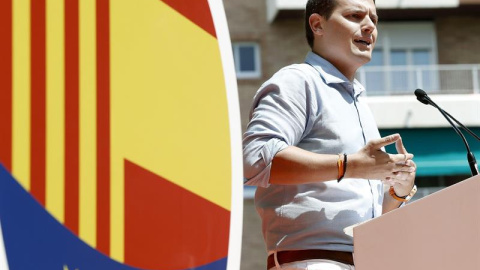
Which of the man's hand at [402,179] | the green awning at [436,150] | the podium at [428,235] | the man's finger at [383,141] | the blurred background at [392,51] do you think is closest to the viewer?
the podium at [428,235]

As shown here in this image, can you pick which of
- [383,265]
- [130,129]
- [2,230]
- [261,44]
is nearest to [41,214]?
[2,230]

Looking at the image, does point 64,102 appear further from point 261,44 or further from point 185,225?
point 261,44

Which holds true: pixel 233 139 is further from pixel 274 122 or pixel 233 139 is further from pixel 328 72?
pixel 328 72

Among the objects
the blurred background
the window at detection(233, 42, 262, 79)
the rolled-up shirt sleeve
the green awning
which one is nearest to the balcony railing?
the blurred background

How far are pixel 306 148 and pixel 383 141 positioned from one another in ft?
0.91

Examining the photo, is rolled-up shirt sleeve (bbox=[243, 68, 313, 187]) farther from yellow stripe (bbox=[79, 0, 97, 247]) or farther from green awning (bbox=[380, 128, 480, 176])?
green awning (bbox=[380, 128, 480, 176])

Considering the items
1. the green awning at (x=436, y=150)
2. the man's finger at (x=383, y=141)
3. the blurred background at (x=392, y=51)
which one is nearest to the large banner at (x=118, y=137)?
the man's finger at (x=383, y=141)

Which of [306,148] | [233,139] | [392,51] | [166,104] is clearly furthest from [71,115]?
[392,51]

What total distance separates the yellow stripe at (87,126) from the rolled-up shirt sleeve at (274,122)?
26.9 inches

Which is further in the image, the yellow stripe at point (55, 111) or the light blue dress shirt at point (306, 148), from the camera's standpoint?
the light blue dress shirt at point (306, 148)

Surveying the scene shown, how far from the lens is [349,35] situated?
233cm

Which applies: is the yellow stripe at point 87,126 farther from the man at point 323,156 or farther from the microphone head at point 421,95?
the microphone head at point 421,95

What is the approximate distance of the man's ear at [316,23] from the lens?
7.84 ft

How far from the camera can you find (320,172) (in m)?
2.06
